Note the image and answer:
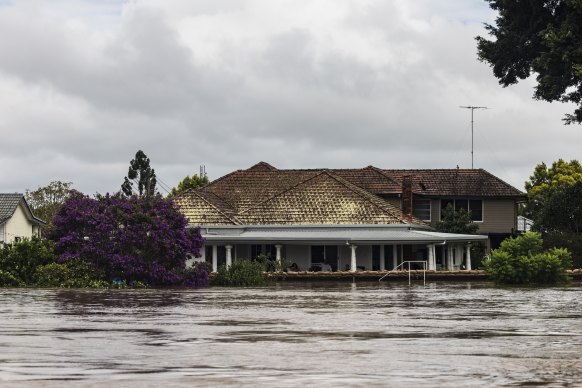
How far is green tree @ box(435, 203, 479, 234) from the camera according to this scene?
7456cm

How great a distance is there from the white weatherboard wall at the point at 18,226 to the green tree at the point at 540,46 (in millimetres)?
33715

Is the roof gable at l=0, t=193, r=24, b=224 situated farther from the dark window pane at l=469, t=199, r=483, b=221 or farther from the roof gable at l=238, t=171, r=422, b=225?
the dark window pane at l=469, t=199, r=483, b=221

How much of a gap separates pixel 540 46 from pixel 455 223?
58.8 feet

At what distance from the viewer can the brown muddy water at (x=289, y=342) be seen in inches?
603

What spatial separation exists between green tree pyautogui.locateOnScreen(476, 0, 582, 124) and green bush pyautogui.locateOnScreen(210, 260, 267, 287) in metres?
15.5

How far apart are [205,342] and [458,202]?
194 feet

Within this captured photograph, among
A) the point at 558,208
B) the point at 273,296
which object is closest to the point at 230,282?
the point at 273,296

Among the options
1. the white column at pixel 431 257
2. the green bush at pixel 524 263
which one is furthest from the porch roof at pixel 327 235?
the green bush at pixel 524 263

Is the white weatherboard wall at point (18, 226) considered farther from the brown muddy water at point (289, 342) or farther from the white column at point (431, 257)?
the brown muddy water at point (289, 342)

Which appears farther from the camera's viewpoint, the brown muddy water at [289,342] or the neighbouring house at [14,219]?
the neighbouring house at [14,219]

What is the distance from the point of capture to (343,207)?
221 feet

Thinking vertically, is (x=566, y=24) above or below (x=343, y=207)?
above

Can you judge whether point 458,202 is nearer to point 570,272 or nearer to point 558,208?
point 558,208

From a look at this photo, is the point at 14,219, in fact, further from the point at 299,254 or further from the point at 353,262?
the point at 353,262
